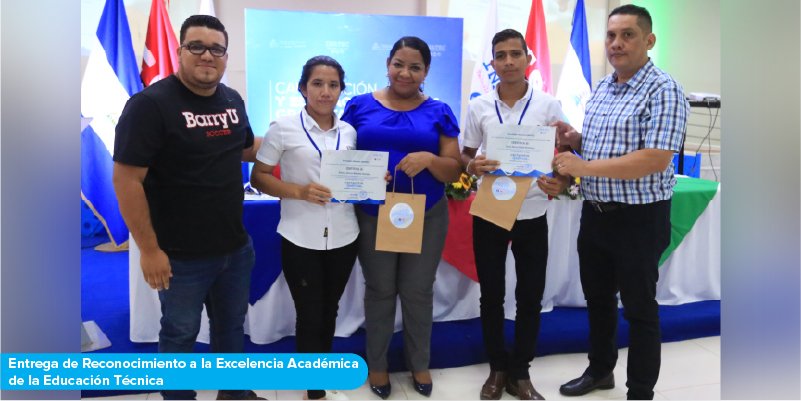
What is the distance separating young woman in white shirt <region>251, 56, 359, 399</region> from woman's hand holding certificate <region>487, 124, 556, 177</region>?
0.56m

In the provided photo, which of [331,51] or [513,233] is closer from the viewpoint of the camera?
[513,233]

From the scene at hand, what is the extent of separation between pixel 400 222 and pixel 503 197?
1.39 feet

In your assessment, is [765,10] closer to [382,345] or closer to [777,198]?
[777,198]

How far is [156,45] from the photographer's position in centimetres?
399

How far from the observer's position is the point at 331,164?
1.96m

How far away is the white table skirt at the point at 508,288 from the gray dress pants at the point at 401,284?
1.88ft

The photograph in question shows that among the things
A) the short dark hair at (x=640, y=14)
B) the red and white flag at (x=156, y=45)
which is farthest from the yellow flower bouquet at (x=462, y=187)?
the red and white flag at (x=156, y=45)

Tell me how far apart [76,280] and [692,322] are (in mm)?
3294

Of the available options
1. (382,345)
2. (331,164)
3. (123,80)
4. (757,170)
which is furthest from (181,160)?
(123,80)

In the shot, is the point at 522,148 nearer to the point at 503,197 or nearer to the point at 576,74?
the point at 503,197

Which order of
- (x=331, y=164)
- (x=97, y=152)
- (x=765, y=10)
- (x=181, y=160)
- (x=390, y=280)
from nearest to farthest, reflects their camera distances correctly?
(x=765, y=10) < (x=181, y=160) < (x=331, y=164) < (x=390, y=280) < (x=97, y=152)

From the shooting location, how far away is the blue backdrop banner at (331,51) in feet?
12.1

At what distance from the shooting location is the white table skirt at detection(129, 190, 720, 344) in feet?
9.02
